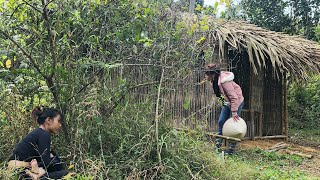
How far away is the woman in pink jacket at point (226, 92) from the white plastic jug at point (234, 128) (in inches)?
3.0

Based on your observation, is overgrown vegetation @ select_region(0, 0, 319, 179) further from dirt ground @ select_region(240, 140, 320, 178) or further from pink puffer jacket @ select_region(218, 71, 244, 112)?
dirt ground @ select_region(240, 140, 320, 178)

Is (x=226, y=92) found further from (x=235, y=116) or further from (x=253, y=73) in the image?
(x=253, y=73)

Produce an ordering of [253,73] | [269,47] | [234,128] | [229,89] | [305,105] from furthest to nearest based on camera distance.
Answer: [305,105] < [253,73] < [269,47] < [229,89] < [234,128]

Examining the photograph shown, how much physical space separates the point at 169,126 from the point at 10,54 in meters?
1.93

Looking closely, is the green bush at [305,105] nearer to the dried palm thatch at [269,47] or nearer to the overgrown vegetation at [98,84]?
the dried palm thatch at [269,47]

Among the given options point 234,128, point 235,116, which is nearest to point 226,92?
point 235,116

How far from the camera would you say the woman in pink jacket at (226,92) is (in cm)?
575

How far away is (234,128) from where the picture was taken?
5559mm

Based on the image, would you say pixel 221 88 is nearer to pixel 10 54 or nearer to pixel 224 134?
pixel 224 134

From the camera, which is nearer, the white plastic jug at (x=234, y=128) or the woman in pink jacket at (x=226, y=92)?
the white plastic jug at (x=234, y=128)

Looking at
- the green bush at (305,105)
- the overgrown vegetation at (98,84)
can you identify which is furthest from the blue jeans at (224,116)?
the green bush at (305,105)

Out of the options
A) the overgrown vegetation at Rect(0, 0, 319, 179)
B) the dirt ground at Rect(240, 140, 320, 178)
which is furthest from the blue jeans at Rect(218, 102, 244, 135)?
the overgrown vegetation at Rect(0, 0, 319, 179)

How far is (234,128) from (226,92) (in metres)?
0.60

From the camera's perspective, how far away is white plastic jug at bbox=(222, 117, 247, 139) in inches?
219
